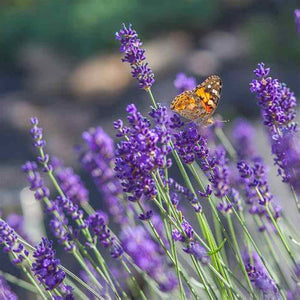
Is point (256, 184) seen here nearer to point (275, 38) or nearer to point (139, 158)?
point (139, 158)

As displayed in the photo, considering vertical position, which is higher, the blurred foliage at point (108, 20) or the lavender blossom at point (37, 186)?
the blurred foliage at point (108, 20)

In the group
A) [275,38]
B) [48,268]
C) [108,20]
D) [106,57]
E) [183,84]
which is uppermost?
[108,20]

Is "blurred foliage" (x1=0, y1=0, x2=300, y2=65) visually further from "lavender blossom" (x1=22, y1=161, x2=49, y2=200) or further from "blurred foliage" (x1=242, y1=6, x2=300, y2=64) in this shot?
"lavender blossom" (x1=22, y1=161, x2=49, y2=200)

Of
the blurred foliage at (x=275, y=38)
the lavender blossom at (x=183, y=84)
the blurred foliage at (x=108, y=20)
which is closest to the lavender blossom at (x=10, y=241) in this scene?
the lavender blossom at (x=183, y=84)

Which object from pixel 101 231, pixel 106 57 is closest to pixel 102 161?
pixel 101 231

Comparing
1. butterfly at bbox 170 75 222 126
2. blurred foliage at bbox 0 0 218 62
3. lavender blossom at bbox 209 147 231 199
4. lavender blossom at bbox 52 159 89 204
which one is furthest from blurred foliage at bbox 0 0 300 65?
lavender blossom at bbox 209 147 231 199

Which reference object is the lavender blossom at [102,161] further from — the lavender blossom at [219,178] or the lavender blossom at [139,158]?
the lavender blossom at [139,158]
